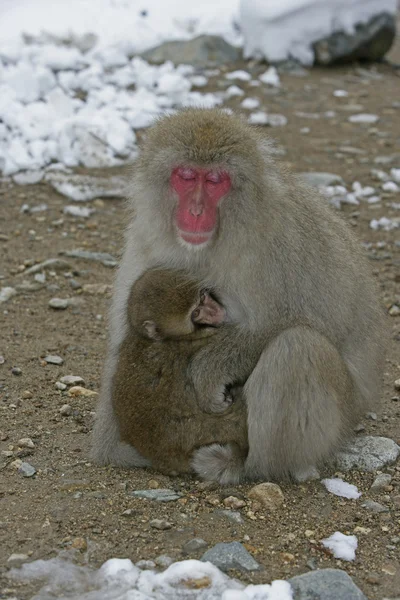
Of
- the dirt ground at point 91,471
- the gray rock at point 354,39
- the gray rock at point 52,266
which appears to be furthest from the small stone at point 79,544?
the gray rock at point 354,39

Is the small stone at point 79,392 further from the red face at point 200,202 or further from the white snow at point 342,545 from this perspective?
the white snow at point 342,545

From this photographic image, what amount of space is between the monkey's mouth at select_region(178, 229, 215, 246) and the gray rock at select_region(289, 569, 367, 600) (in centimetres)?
136

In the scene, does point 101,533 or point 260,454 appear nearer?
point 101,533

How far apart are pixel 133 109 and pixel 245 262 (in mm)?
5446

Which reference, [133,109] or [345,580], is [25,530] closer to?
[345,580]

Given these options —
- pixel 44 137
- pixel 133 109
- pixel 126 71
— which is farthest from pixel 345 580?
pixel 126 71

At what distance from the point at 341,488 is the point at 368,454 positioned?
0.33m

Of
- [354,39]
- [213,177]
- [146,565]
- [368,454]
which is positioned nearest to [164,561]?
[146,565]

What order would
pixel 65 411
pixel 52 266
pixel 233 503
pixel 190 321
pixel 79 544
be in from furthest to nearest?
pixel 52 266 → pixel 65 411 → pixel 190 321 → pixel 233 503 → pixel 79 544

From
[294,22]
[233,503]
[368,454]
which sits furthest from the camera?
[294,22]

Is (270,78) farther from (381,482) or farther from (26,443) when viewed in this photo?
(381,482)

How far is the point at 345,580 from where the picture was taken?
331 cm

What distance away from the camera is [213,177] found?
3879 mm

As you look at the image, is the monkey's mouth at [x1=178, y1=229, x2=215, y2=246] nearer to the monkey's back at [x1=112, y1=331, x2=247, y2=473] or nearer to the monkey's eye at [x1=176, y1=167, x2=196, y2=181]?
the monkey's eye at [x1=176, y1=167, x2=196, y2=181]
